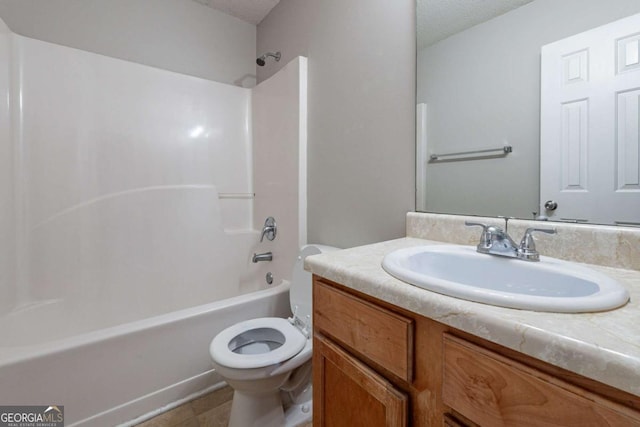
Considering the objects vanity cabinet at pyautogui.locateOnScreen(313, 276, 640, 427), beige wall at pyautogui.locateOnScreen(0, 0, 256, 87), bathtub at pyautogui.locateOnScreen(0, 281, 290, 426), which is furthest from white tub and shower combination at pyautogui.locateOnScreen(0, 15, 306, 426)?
vanity cabinet at pyautogui.locateOnScreen(313, 276, 640, 427)

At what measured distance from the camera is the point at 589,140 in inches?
29.8

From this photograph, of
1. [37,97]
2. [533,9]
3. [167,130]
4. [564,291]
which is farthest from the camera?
[167,130]

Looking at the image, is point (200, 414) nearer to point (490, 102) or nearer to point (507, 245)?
point (507, 245)

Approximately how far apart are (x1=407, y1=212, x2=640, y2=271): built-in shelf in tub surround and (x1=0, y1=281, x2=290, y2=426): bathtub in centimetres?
115

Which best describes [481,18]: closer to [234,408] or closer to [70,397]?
[234,408]

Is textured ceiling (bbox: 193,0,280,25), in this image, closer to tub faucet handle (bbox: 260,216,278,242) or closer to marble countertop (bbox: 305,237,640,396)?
tub faucet handle (bbox: 260,216,278,242)

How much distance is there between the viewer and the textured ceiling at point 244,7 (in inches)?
80.4

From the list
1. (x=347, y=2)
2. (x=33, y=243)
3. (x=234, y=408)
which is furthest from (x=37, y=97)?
(x=234, y=408)

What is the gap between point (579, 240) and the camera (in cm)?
75

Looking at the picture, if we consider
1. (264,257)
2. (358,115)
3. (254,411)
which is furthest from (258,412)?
(358,115)

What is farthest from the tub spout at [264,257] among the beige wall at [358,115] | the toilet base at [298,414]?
the toilet base at [298,414]

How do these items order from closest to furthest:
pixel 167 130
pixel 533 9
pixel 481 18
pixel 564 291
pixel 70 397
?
pixel 564 291
pixel 533 9
pixel 481 18
pixel 70 397
pixel 167 130

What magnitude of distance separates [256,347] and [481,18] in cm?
166

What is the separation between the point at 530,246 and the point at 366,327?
0.51 meters
